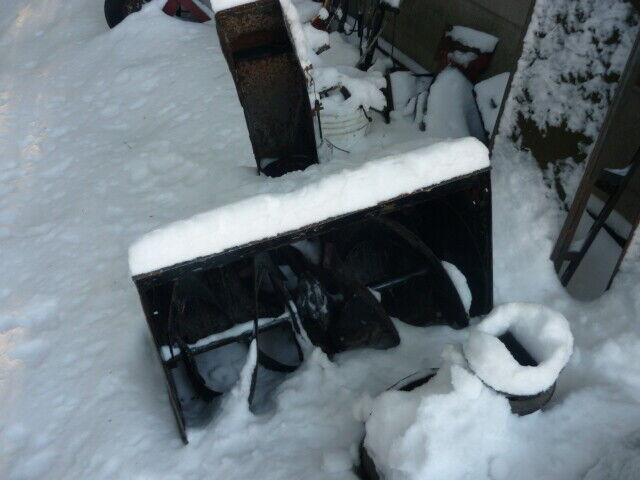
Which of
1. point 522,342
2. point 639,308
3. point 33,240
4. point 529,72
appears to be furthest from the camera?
point 33,240

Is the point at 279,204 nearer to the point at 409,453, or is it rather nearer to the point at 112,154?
the point at 409,453

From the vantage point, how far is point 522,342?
1589 millimetres

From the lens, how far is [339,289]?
228 centimetres

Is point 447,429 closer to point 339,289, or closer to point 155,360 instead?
point 339,289

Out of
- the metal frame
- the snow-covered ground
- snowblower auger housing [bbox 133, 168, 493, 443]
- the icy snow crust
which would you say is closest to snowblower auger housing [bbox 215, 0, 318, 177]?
the snow-covered ground

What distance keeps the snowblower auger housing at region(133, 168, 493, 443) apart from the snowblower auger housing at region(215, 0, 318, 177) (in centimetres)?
99

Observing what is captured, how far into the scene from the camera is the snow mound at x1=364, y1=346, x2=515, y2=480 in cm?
147

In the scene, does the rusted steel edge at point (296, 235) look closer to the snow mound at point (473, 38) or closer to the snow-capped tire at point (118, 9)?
the snow mound at point (473, 38)

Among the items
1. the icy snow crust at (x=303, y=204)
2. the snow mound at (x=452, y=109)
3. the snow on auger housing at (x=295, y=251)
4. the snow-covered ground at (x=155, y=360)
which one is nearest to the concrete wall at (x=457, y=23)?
the snow mound at (x=452, y=109)

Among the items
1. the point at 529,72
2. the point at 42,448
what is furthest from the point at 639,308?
the point at 42,448

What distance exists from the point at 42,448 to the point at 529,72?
116 inches

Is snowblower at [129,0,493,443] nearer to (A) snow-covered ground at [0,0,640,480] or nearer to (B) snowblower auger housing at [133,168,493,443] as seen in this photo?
(B) snowblower auger housing at [133,168,493,443]

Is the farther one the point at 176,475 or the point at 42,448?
the point at 42,448

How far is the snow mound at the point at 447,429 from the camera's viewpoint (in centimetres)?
147
